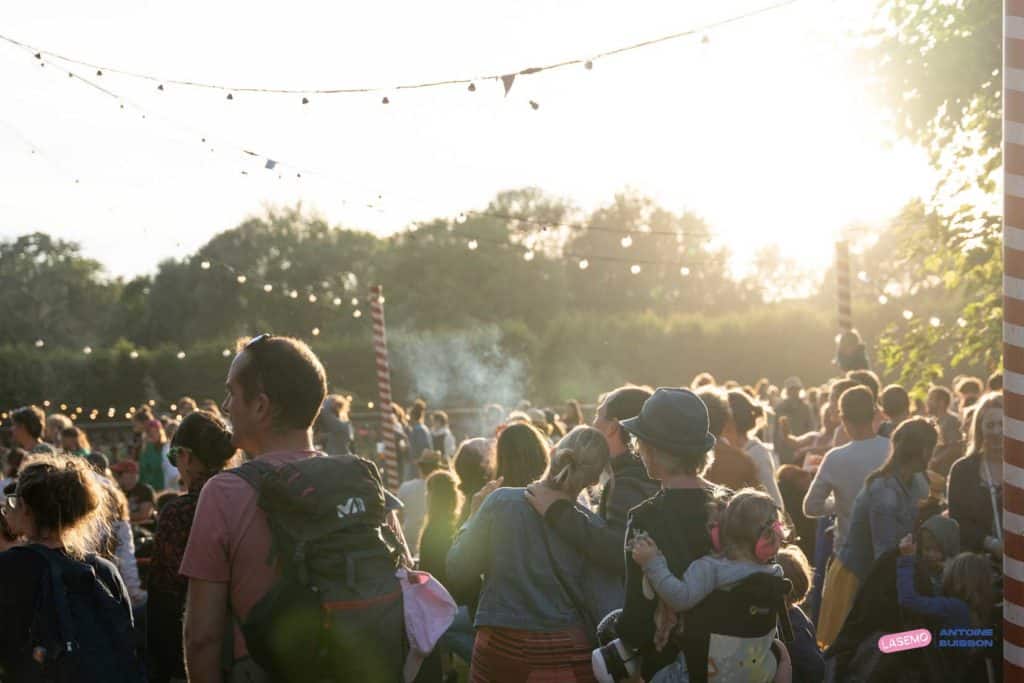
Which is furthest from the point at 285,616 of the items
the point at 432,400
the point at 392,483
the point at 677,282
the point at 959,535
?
the point at 677,282

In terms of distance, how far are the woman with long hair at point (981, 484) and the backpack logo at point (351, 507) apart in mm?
4055

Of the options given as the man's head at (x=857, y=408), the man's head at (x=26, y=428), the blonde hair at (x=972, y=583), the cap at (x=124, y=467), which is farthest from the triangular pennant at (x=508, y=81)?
the blonde hair at (x=972, y=583)

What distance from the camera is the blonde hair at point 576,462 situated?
500 centimetres

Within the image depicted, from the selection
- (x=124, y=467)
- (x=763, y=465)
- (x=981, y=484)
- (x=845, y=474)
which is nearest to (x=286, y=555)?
(x=981, y=484)

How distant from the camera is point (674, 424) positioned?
448cm

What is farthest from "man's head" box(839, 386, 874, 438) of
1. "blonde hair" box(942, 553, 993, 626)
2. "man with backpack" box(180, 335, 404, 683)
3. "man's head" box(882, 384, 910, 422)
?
"man with backpack" box(180, 335, 404, 683)

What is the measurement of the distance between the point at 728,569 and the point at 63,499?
2575 millimetres

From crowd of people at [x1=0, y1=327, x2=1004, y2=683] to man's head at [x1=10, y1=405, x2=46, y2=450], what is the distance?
102 inches

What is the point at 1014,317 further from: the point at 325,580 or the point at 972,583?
the point at 325,580

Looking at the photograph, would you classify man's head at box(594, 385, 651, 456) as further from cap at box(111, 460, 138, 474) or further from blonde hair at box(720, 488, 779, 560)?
cap at box(111, 460, 138, 474)

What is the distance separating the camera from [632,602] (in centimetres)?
429

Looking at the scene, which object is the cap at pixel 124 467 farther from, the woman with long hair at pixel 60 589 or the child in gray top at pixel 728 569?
the child in gray top at pixel 728 569

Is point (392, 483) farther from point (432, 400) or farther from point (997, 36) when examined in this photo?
point (432, 400)

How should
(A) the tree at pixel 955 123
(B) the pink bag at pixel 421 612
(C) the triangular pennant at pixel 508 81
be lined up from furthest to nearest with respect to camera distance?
1. (A) the tree at pixel 955 123
2. (C) the triangular pennant at pixel 508 81
3. (B) the pink bag at pixel 421 612
